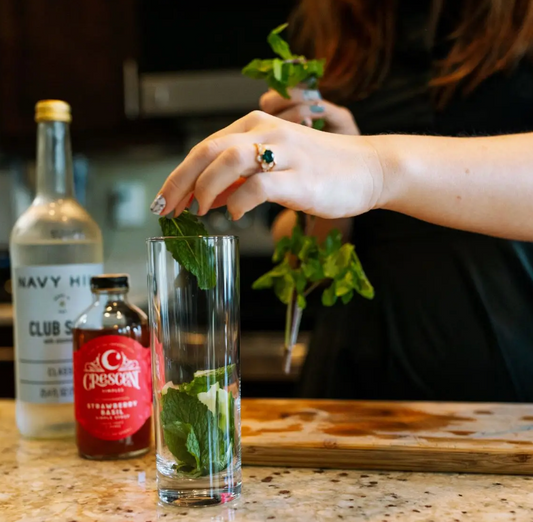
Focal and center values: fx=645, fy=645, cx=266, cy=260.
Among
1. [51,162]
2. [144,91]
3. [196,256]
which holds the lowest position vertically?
[196,256]

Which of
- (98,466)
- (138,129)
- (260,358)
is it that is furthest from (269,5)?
(98,466)

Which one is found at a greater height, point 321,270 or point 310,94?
point 310,94

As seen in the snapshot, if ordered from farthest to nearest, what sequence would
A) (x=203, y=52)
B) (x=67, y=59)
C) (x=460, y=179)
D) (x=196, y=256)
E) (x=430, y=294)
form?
1. (x=67, y=59)
2. (x=203, y=52)
3. (x=430, y=294)
4. (x=460, y=179)
5. (x=196, y=256)

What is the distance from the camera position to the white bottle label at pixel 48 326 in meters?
0.71

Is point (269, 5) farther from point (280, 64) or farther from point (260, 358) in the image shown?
point (280, 64)

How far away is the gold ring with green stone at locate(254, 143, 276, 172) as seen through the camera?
1.74 feet

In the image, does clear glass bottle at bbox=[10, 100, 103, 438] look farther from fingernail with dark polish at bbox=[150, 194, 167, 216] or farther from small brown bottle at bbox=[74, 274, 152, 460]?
fingernail with dark polish at bbox=[150, 194, 167, 216]

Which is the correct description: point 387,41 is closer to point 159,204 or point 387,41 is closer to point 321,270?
point 321,270

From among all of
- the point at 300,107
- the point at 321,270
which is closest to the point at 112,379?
the point at 321,270

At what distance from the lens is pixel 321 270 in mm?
727

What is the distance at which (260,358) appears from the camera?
5.75 ft

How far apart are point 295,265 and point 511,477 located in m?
0.35

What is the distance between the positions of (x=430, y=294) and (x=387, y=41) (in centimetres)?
40

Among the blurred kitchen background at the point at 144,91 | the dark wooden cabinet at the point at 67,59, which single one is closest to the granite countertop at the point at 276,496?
the blurred kitchen background at the point at 144,91
